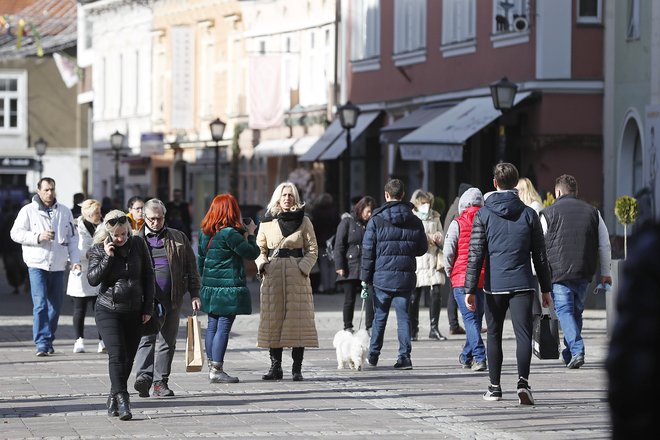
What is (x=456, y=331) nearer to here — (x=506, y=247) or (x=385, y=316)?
(x=385, y=316)

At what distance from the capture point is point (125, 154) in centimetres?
6106

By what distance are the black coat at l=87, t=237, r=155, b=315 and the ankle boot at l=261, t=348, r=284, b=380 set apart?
2811mm

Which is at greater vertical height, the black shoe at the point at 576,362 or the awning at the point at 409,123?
the awning at the point at 409,123

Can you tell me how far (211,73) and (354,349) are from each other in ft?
128

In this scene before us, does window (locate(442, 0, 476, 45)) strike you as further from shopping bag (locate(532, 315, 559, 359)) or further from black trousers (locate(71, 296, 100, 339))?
shopping bag (locate(532, 315, 559, 359))

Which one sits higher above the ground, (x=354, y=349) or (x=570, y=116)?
(x=570, y=116)

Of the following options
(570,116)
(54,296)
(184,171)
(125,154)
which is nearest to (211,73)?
(184,171)

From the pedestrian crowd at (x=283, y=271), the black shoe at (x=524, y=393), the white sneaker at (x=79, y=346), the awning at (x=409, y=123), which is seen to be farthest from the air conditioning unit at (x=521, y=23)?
the black shoe at (x=524, y=393)

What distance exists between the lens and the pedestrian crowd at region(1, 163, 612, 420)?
1125 centimetres

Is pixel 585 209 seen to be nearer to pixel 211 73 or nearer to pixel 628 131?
pixel 628 131

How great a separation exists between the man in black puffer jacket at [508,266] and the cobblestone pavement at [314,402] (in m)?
0.39

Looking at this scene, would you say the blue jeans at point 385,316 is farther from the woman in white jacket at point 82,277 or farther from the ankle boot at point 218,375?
the woman in white jacket at point 82,277

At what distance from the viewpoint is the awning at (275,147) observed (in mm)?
45031

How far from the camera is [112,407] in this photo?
11055mm
